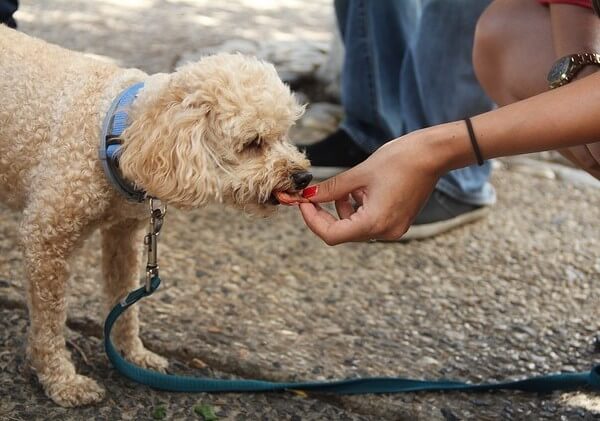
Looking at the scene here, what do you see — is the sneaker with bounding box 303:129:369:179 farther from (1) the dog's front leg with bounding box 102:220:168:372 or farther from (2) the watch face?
(2) the watch face

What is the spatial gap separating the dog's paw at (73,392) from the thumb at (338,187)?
2.80 ft

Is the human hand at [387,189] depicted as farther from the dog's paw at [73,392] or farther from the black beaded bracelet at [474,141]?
the dog's paw at [73,392]

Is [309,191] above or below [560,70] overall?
below

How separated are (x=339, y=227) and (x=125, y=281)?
0.94m

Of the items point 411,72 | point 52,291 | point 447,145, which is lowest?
point 52,291

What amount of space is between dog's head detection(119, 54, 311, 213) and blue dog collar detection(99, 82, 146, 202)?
52 millimetres

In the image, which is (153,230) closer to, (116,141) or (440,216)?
(116,141)

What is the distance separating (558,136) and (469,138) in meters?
0.19

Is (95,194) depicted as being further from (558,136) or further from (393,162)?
(558,136)

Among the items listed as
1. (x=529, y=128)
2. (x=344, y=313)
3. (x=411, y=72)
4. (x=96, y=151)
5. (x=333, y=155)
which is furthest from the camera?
(x=333, y=155)

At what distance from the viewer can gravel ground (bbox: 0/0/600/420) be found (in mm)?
2477

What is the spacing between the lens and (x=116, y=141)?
220cm

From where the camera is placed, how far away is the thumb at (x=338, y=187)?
2.02m

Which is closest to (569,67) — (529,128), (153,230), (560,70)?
(560,70)
